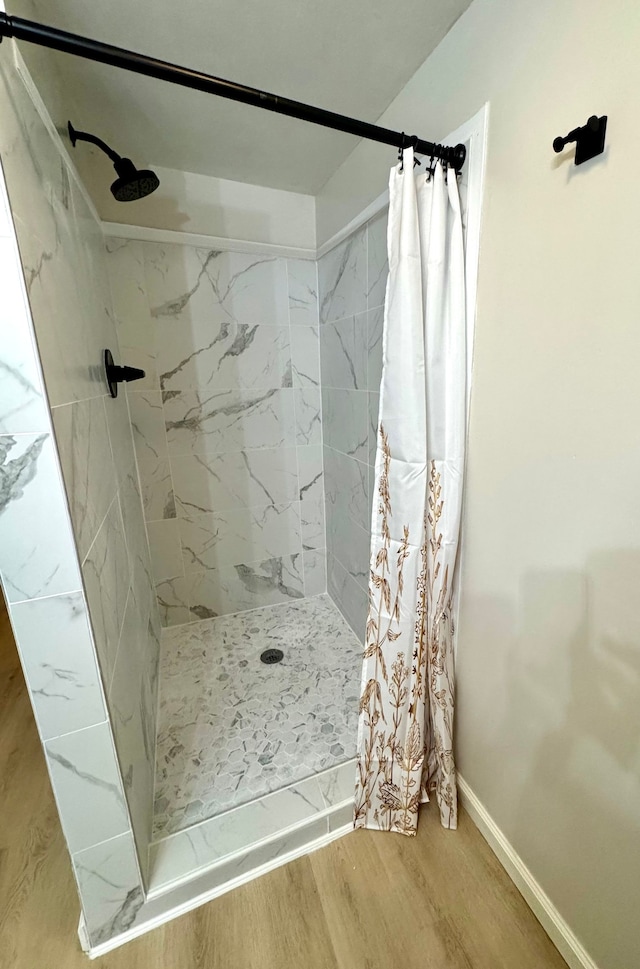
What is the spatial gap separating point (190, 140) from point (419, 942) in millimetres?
2573

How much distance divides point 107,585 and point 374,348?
120 centimetres

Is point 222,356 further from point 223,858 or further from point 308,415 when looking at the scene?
point 223,858

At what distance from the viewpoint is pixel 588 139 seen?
67 cm

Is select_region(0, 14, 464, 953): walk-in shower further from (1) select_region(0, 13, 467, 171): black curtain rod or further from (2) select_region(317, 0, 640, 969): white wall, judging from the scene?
(2) select_region(317, 0, 640, 969): white wall

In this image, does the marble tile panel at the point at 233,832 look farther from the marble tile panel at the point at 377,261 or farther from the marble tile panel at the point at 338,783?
the marble tile panel at the point at 377,261

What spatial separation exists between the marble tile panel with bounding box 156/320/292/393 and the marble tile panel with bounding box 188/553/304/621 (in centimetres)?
99

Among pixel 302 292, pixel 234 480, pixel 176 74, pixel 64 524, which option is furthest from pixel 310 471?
pixel 176 74

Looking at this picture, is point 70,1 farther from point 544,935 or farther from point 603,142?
point 544,935

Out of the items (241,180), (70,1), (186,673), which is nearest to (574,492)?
(70,1)

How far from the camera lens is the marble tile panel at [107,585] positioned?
814 millimetres

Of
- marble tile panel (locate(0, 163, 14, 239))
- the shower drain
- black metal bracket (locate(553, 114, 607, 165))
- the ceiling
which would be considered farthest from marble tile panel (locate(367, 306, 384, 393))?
the shower drain

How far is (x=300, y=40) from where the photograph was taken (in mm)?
1014

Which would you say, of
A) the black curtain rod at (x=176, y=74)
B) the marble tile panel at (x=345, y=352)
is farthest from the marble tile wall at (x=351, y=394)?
the black curtain rod at (x=176, y=74)

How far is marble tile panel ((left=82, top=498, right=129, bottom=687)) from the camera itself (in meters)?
0.81
